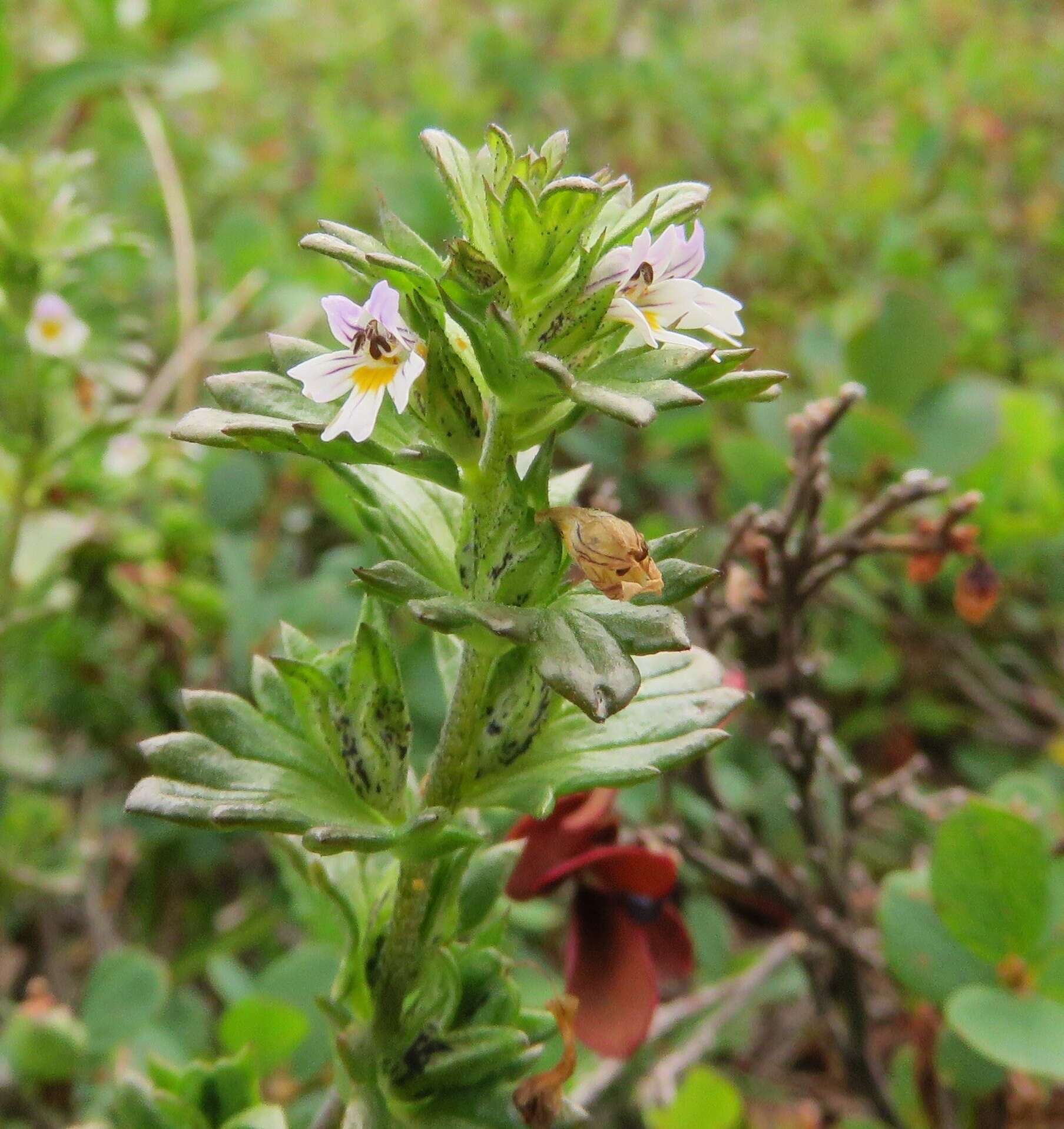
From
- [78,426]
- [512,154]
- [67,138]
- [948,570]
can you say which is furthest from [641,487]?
[512,154]

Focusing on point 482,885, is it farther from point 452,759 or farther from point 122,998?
point 122,998

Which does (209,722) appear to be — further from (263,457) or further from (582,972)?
(263,457)

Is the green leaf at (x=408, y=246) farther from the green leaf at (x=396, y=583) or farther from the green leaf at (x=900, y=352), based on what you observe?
the green leaf at (x=900, y=352)

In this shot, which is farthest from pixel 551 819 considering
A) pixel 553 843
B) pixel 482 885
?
pixel 482 885

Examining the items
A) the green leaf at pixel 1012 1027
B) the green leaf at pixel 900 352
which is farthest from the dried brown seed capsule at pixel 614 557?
the green leaf at pixel 900 352

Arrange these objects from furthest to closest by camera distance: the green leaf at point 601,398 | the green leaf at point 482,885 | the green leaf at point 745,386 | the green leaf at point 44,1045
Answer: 1. the green leaf at point 44,1045
2. the green leaf at point 482,885
3. the green leaf at point 745,386
4. the green leaf at point 601,398

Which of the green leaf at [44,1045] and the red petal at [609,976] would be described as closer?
the red petal at [609,976]
